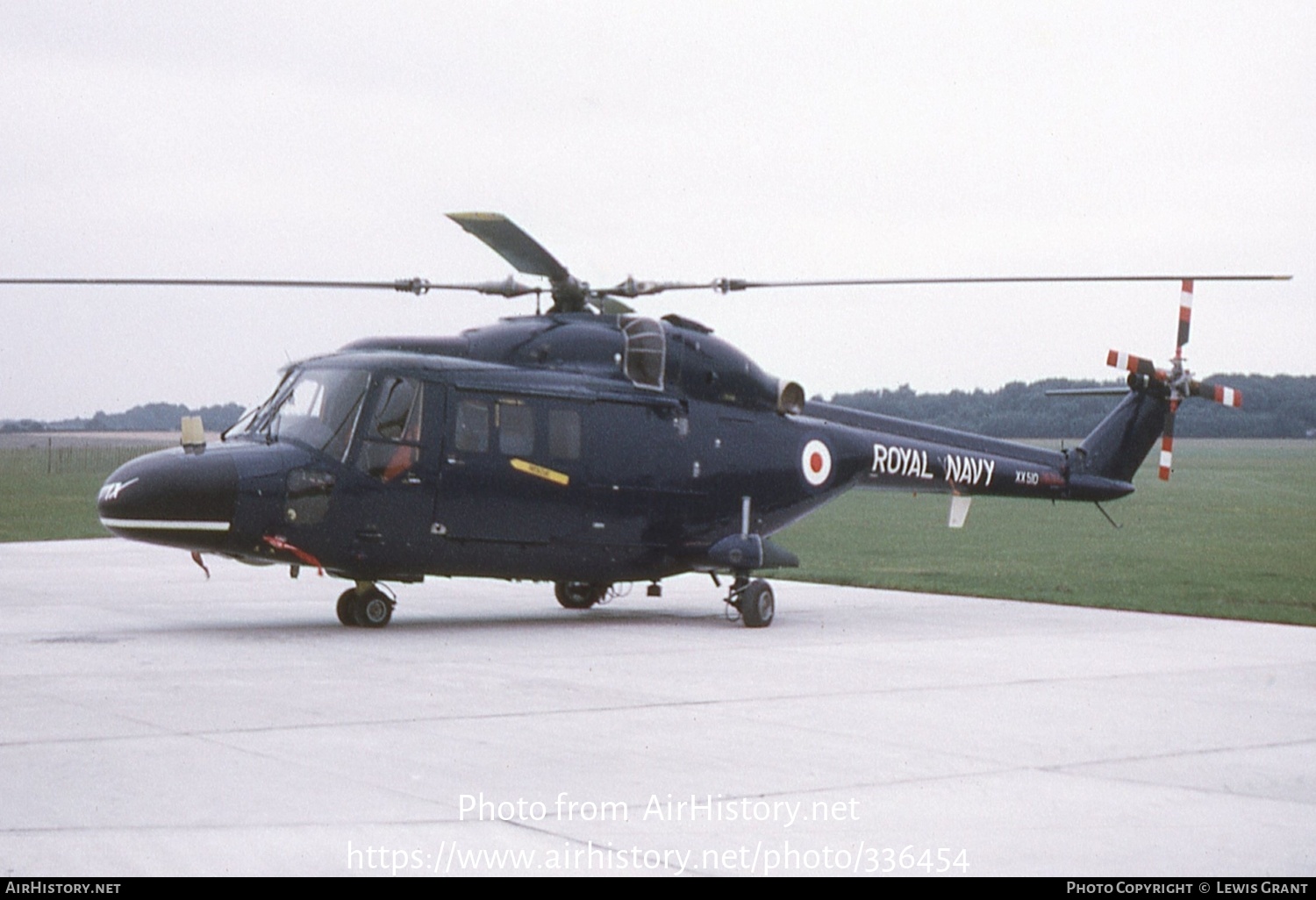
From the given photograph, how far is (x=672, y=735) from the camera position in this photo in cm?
912

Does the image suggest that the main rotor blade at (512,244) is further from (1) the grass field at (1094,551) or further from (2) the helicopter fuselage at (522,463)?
(1) the grass field at (1094,551)

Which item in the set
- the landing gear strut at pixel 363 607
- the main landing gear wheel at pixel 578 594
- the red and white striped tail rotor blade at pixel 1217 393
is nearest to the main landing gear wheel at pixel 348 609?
the landing gear strut at pixel 363 607

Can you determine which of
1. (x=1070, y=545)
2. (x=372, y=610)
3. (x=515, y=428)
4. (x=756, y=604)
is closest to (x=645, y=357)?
(x=515, y=428)

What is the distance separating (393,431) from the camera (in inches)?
563

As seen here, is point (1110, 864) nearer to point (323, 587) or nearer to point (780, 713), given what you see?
point (780, 713)

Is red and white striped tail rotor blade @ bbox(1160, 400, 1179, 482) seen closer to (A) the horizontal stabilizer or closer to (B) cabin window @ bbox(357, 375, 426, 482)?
(A) the horizontal stabilizer

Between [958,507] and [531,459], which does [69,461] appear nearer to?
[958,507]

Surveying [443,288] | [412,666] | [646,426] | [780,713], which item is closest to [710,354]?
[646,426]

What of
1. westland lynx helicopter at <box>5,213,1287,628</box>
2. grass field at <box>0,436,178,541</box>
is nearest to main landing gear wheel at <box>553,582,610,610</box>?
westland lynx helicopter at <box>5,213,1287,628</box>

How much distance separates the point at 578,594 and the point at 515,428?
9.32ft

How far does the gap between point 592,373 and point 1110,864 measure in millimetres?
10324

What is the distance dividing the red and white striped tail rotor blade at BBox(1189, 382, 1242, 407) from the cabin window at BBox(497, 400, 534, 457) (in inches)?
318

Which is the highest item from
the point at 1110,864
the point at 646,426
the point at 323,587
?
the point at 646,426

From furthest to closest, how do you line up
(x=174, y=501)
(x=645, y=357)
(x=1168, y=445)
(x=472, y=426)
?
(x=1168, y=445) < (x=645, y=357) < (x=472, y=426) < (x=174, y=501)
